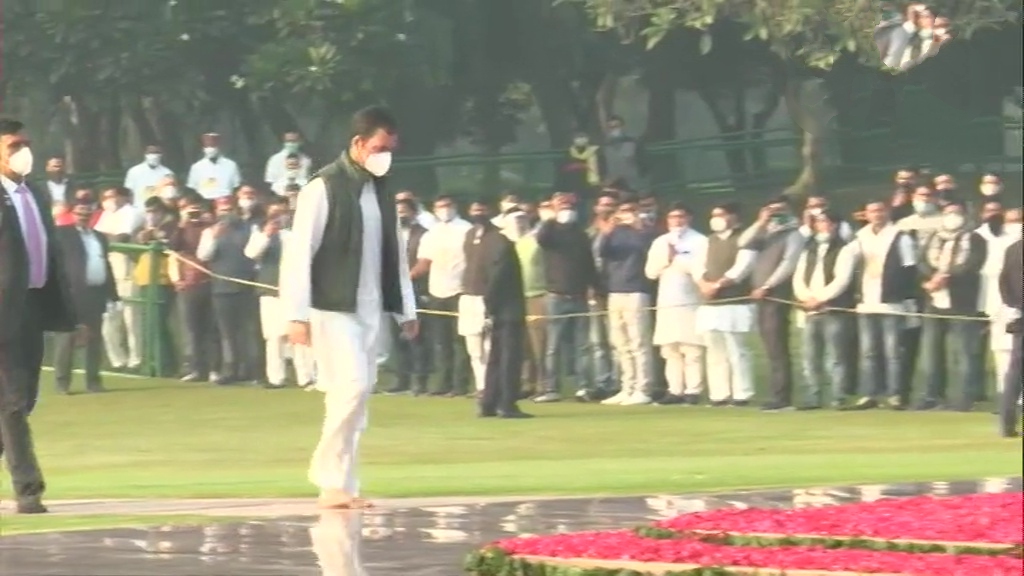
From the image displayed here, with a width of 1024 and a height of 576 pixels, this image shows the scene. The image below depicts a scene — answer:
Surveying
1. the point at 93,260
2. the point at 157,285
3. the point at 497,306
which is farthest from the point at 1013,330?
the point at 93,260

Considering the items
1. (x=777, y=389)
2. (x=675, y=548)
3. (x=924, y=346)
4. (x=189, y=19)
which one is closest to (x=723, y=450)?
(x=777, y=389)

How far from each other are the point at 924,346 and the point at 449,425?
12.0 feet

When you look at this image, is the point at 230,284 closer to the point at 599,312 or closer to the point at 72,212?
the point at 72,212

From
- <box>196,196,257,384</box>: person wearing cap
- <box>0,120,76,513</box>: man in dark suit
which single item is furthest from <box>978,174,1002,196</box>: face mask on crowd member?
<box>0,120,76,513</box>: man in dark suit

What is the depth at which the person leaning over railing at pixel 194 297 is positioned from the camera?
615 inches

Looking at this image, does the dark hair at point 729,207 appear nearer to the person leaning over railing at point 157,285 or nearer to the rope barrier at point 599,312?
the rope barrier at point 599,312

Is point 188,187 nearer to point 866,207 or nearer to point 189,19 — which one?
point 189,19

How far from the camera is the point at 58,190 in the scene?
15.3 meters

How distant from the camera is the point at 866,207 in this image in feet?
55.7

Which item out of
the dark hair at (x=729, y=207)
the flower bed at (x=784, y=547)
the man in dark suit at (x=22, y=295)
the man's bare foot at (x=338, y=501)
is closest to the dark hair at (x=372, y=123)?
the man in dark suit at (x=22, y=295)

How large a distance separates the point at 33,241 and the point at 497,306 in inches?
225

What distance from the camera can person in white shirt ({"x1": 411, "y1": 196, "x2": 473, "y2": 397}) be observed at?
1588 cm

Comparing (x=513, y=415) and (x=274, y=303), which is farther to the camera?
(x=513, y=415)

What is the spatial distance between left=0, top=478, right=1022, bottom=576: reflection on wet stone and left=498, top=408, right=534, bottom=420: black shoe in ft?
9.84
